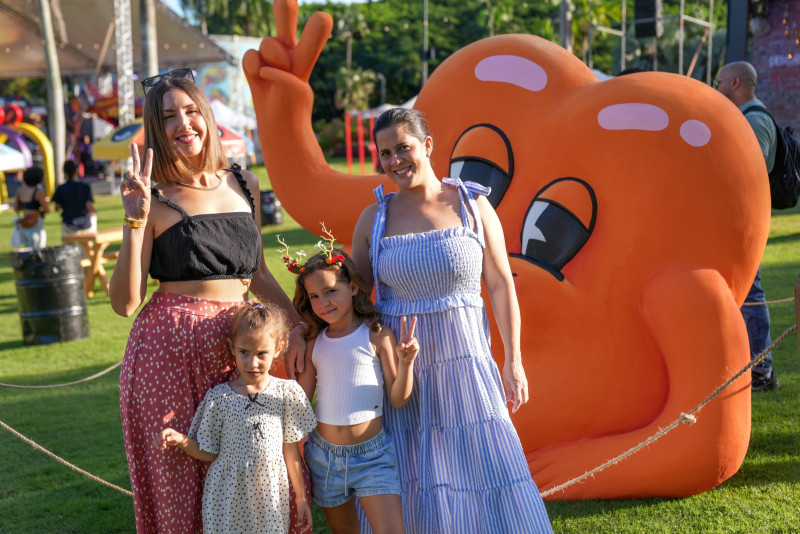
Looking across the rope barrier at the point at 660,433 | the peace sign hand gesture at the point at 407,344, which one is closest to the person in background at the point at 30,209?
the rope barrier at the point at 660,433

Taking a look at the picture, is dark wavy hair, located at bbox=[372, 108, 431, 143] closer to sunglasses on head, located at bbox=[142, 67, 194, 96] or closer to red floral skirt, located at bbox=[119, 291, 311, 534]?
sunglasses on head, located at bbox=[142, 67, 194, 96]

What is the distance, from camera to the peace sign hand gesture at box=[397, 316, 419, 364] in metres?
2.73

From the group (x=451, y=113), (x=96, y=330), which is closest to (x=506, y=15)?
(x=96, y=330)

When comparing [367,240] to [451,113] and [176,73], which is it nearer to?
[176,73]

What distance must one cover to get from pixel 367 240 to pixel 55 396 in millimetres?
4458

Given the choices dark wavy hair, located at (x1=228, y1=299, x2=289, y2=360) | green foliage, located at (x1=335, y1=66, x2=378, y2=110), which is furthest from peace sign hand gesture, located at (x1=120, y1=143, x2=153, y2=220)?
green foliage, located at (x1=335, y1=66, x2=378, y2=110)

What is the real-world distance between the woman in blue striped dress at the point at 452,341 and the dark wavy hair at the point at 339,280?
7 cm

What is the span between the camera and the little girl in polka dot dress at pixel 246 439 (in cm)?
268

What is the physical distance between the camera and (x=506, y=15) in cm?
4853

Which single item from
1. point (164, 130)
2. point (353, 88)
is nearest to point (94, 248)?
point (164, 130)

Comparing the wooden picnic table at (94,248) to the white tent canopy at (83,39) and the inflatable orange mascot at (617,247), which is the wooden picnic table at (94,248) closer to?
the inflatable orange mascot at (617,247)

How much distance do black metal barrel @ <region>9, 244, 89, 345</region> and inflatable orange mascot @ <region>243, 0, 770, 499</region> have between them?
181 inches

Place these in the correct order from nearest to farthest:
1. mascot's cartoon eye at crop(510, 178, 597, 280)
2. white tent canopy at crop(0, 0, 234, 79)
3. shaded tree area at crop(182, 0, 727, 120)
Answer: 1. mascot's cartoon eye at crop(510, 178, 597, 280)
2. white tent canopy at crop(0, 0, 234, 79)
3. shaded tree area at crop(182, 0, 727, 120)

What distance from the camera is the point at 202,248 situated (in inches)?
106
